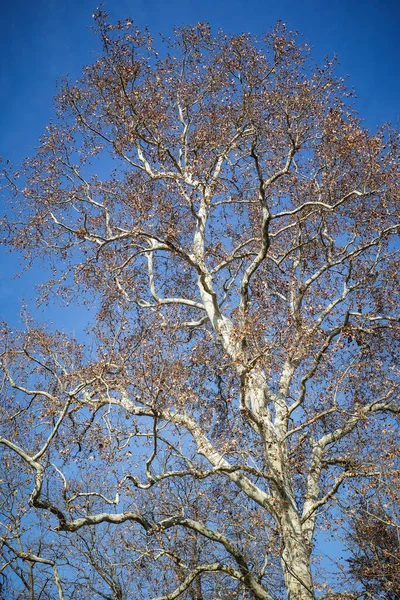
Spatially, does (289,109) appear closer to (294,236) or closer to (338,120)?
(338,120)

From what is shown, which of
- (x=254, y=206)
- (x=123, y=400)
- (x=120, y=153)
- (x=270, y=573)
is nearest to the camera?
(x=270, y=573)

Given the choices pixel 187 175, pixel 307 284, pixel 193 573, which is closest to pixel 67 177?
pixel 187 175

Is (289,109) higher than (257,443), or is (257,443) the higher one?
(289,109)

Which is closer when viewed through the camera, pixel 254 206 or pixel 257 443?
pixel 257 443

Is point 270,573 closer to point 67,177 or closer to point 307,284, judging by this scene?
point 307,284

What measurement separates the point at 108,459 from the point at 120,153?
892cm

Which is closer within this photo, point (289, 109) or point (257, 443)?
point (257, 443)

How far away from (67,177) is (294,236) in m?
6.72

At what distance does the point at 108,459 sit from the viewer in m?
9.52

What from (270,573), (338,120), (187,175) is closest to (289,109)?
(338,120)

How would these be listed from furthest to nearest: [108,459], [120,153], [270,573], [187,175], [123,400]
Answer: [120,153] < [187,175] < [123,400] < [270,573] < [108,459]

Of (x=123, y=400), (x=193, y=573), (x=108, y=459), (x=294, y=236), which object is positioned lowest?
(x=193, y=573)

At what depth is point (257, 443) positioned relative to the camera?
10.7 m

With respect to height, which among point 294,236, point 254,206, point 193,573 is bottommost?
point 193,573
